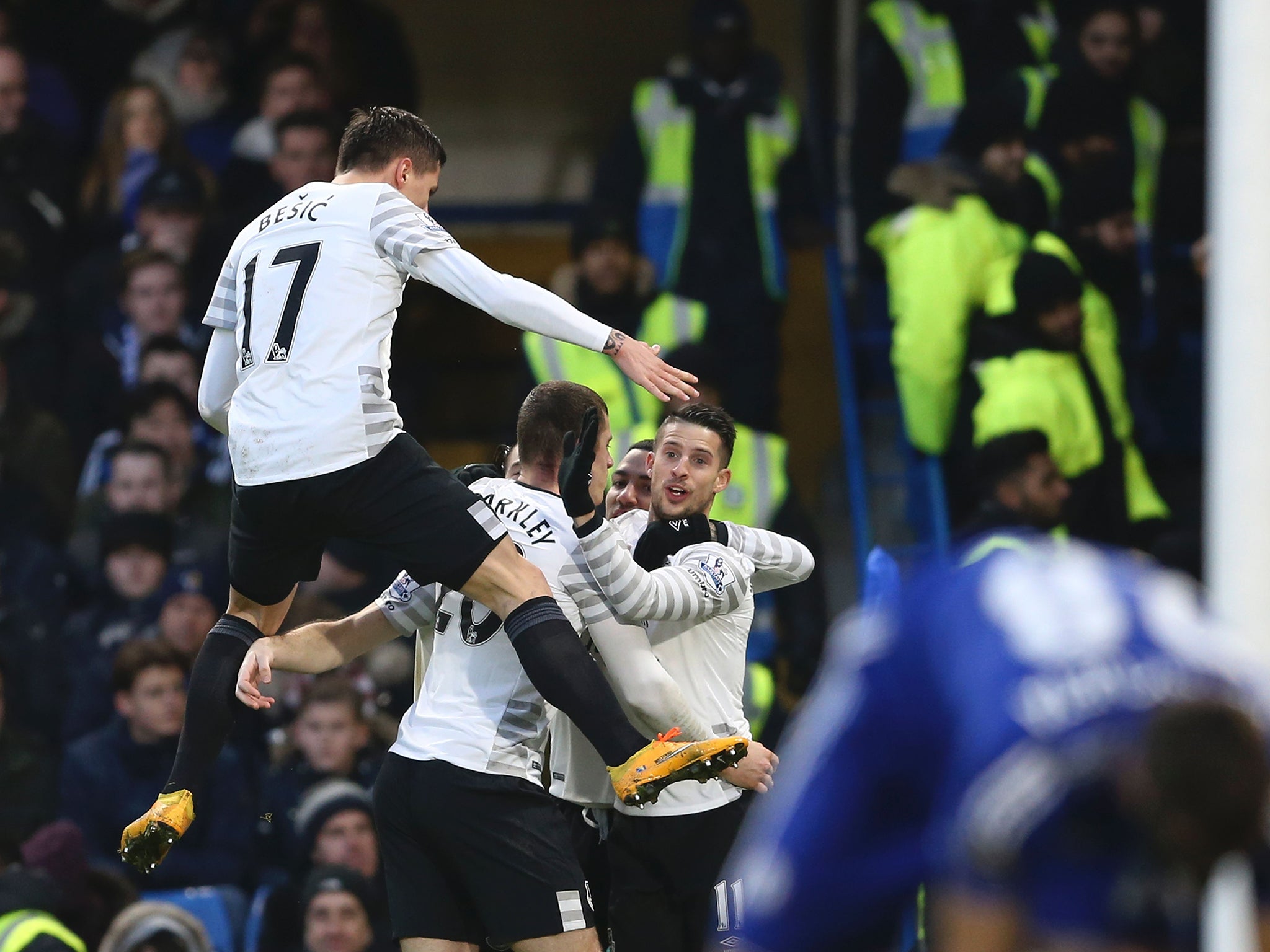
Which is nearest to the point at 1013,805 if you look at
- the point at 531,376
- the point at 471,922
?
the point at 471,922

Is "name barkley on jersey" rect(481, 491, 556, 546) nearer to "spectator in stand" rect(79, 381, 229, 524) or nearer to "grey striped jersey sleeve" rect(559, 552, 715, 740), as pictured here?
"grey striped jersey sleeve" rect(559, 552, 715, 740)

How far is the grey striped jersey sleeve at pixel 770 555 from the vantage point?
16.7 feet

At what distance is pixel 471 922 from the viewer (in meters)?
4.66

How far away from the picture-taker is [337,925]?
643 centimetres

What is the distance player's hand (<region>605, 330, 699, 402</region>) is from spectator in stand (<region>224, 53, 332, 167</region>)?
4.94m

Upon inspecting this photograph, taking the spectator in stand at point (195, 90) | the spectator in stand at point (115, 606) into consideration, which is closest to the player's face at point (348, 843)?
the spectator in stand at point (115, 606)

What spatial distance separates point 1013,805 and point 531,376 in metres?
5.92

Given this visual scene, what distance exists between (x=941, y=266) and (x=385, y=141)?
3.81 metres

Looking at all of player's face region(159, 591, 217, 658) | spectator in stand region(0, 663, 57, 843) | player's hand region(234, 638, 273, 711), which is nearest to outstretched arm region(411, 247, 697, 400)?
player's hand region(234, 638, 273, 711)

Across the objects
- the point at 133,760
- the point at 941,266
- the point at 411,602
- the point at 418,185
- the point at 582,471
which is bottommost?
the point at 133,760

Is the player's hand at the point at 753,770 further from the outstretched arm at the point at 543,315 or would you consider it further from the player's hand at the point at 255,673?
the player's hand at the point at 255,673

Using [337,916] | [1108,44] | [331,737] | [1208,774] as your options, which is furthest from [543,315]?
[1108,44]

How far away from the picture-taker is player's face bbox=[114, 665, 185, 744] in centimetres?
711

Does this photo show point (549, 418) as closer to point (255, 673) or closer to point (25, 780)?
point (255, 673)
